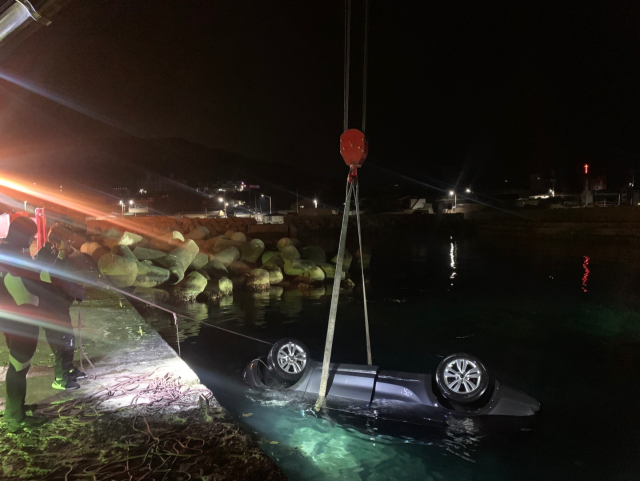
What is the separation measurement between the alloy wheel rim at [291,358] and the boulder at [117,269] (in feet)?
32.8

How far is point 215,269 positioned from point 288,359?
13533 millimetres

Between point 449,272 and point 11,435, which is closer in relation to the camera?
point 11,435

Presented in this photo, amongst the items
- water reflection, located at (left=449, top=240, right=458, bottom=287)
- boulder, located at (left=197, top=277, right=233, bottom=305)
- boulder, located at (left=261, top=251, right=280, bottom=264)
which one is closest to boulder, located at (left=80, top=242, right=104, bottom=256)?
boulder, located at (left=197, top=277, right=233, bottom=305)

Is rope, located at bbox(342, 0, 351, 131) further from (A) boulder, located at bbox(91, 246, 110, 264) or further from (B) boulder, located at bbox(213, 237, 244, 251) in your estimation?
(B) boulder, located at bbox(213, 237, 244, 251)

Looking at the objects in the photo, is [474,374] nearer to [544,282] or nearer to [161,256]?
[161,256]

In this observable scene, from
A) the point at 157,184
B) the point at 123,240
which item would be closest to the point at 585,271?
the point at 123,240

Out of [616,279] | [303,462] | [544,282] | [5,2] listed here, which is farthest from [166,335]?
[616,279]

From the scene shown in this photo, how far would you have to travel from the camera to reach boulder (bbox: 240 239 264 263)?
2253 centimetres

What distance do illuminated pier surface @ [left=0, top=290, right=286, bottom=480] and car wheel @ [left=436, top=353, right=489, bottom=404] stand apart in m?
2.94

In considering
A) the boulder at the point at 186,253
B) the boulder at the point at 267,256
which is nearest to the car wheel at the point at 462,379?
the boulder at the point at 186,253

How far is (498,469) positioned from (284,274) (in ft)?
55.3

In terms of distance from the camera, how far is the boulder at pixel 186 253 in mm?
17469

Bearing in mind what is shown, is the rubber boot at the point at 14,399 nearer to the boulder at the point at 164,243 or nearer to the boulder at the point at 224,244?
the boulder at the point at 164,243

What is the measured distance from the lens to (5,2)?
5277 millimetres
